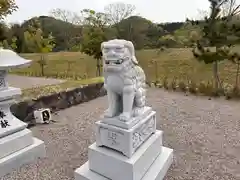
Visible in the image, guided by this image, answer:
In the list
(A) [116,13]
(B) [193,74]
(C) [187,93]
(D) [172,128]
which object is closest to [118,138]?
(D) [172,128]

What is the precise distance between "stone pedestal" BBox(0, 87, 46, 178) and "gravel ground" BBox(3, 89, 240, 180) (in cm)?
11

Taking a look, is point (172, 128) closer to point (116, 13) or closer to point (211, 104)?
point (211, 104)

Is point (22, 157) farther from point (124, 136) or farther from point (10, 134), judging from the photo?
point (124, 136)

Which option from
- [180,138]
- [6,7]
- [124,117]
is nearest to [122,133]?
[124,117]

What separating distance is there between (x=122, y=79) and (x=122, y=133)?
0.48 meters

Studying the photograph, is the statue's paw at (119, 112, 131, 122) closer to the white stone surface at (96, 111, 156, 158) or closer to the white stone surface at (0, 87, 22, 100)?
the white stone surface at (96, 111, 156, 158)

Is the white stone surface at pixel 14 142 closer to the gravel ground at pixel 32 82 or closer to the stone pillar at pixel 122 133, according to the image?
the stone pillar at pixel 122 133

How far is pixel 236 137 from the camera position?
329 cm

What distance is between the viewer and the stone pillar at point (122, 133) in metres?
1.92

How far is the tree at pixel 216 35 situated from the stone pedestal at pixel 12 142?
4.81 metres

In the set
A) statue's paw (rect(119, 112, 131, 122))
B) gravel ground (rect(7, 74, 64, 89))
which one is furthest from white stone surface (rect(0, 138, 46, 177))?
gravel ground (rect(7, 74, 64, 89))

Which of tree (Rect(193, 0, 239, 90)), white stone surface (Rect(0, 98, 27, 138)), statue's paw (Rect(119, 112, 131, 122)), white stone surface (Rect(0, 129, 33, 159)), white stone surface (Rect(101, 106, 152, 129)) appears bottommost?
white stone surface (Rect(0, 129, 33, 159))

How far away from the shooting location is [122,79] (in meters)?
1.97

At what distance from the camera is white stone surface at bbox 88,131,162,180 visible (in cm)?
200
